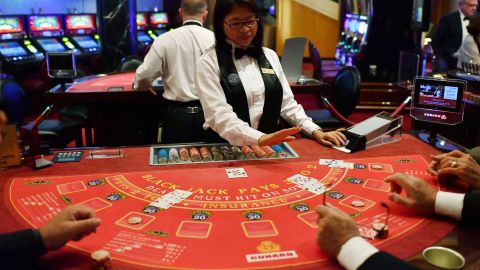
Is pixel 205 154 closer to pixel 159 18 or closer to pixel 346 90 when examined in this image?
pixel 346 90

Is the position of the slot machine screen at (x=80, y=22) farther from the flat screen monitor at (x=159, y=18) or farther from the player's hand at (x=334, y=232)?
the player's hand at (x=334, y=232)

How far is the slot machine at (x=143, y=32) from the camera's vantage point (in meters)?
7.92

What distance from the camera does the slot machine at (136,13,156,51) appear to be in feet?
26.0

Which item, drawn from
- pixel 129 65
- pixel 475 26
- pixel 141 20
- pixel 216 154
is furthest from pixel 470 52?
pixel 141 20

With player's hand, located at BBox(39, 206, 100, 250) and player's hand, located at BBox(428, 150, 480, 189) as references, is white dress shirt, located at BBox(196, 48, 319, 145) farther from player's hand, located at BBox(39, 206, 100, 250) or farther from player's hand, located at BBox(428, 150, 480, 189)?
player's hand, located at BBox(39, 206, 100, 250)

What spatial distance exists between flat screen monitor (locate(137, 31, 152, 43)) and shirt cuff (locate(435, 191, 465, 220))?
7.09m

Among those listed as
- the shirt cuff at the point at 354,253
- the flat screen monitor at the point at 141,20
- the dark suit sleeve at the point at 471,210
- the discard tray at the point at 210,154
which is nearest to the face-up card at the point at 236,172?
the discard tray at the point at 210,154

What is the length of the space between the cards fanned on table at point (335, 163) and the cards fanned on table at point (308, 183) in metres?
0.19

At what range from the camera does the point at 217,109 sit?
214 centimetres

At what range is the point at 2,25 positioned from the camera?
248 inches

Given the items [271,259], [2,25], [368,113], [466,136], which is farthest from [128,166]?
[2,25]

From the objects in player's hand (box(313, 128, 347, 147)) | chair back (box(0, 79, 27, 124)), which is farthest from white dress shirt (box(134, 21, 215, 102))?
player's hand (box(313, 128, 347, 147))

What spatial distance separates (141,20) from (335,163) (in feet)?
23.0

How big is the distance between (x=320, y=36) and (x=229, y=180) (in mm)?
9277
